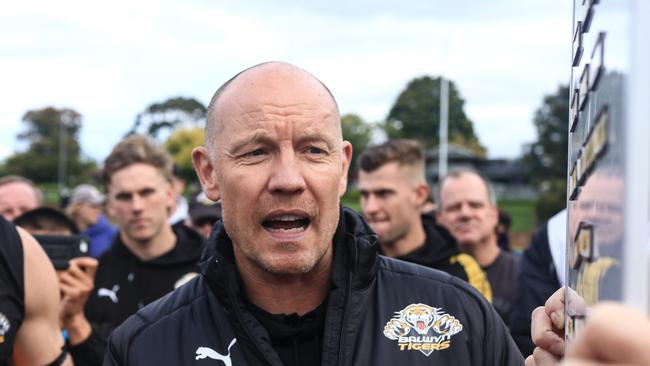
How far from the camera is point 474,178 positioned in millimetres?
5887

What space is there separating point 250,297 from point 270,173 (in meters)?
0.42

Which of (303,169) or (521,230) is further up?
(303,169)

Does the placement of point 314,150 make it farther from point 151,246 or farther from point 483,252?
point 483,252

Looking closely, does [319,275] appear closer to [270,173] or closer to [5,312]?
[270,173]

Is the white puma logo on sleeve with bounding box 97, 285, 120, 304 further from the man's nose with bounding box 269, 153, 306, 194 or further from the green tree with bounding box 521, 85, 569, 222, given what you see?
the green tree with bounding box 521, 85, 569, 222

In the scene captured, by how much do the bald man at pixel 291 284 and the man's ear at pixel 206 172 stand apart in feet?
0.20

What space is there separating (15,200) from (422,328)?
5212mm

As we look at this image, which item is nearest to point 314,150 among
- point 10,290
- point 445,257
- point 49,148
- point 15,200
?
point 10,290

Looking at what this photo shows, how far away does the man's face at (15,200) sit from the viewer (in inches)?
252

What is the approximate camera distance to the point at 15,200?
21.1 feet

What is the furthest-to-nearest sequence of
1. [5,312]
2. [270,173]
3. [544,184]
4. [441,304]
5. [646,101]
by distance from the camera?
1. [544,184]
2. [5,312]
3. [441,304]
4. [270,173]
5. [646,101]

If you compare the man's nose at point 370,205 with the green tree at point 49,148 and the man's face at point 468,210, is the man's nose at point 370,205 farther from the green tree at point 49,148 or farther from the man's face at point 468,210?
the green tree at point 49,148

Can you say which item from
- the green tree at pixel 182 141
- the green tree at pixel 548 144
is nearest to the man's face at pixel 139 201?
the green tree at pixel 548 144

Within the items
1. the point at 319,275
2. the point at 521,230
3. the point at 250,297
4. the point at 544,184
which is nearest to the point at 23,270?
the point at 250,297
